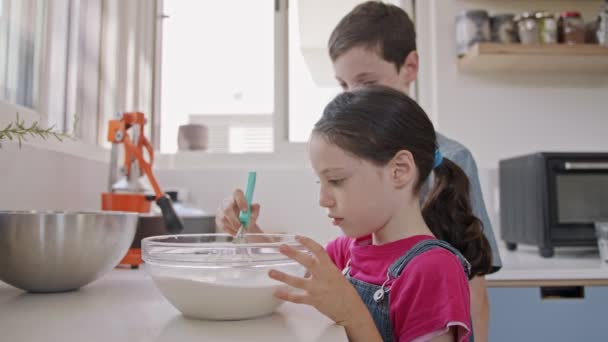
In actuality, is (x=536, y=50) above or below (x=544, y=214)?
above

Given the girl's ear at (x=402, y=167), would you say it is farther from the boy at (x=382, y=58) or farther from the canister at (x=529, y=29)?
the canister at (x=529, y=29)

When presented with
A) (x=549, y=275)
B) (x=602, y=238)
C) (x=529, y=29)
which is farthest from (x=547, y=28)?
(x=549, y=275)

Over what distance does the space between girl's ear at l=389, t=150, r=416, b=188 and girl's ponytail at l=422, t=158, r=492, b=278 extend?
19 cm

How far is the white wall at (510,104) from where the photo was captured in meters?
2.12

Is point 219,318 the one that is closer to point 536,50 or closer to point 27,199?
point 27,199

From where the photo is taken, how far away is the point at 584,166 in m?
1.62

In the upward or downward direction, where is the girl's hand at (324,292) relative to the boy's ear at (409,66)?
downward

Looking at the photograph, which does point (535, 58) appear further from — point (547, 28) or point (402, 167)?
point (402, 167)

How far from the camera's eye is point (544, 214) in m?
1.61

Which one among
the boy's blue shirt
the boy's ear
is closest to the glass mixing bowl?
the boy's blue shirt

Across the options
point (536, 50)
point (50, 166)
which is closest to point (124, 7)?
point (50, 166)

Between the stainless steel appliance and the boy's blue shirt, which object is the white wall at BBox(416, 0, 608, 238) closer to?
the stainless steel appliance

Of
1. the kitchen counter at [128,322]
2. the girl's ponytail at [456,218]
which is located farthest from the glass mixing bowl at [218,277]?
the girl's ponytail at [456,218]

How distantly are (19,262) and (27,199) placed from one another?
47 cm
